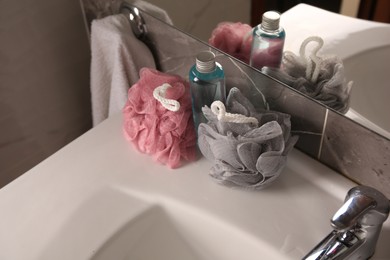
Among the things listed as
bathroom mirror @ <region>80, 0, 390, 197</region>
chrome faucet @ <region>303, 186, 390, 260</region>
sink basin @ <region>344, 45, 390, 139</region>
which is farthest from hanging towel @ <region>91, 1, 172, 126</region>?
chrome faucet @ <region>303, 186, 390, 260</region>

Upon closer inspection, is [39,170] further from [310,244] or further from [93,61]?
[310,244]

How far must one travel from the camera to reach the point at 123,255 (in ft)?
2.37

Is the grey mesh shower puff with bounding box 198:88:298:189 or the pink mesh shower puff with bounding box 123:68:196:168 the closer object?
the grey mesh shower puff with bounding box 198:88:298:189

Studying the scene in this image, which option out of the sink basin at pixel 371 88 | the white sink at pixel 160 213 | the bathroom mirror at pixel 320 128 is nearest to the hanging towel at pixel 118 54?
the bathroom mirror at pixel 320 128

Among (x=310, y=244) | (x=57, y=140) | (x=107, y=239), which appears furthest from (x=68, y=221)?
(x=57, y=140)

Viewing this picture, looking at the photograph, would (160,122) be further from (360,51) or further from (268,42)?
(360,51)

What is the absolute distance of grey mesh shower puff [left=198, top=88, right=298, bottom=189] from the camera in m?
→ 0.67

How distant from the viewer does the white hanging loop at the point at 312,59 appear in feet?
2.19

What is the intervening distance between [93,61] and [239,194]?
470 millimetres

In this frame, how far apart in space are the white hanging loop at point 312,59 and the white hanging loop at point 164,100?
21cm

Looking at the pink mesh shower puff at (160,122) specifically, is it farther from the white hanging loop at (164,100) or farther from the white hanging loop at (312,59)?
the white hanging loop at (312,59)

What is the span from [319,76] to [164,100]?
0.25m

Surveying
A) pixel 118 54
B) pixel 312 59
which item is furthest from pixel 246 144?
pixel 118 54

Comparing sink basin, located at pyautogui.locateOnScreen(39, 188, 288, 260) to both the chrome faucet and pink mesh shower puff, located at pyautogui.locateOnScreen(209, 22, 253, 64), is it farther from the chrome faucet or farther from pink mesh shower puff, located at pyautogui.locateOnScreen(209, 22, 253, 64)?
pink mesh shower puff, located at pyautogui.locateOnScreen(209, 22, 253, 64)
